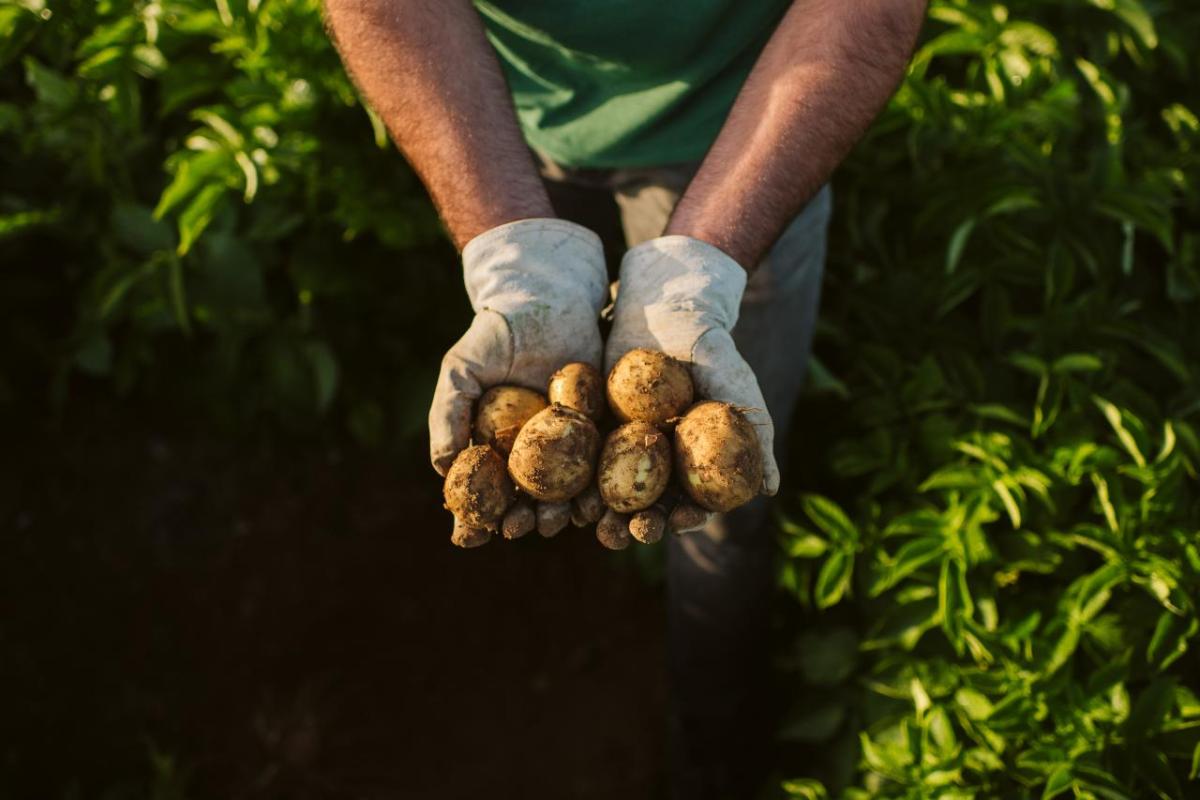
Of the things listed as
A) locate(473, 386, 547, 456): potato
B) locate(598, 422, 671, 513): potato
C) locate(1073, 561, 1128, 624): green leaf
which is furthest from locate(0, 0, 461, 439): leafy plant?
locate(1073, 561, 1128, 624): green leaf

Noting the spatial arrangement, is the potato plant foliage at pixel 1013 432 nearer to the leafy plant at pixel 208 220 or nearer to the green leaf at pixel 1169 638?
the green leaf at pixel 1169 638

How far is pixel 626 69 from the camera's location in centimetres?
167

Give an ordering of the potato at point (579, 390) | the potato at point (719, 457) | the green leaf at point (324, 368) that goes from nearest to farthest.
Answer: the potato at point (719, 457), the potato at point (579, 390), the green leaf at point (324, 368)

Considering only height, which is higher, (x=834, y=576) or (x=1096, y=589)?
(x=1096, y=589)

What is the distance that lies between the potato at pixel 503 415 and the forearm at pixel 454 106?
0.98 feet

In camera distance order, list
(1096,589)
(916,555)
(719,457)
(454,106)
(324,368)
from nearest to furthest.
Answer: (719,457), (454,106), (1096,589), (916,555), (324,368)

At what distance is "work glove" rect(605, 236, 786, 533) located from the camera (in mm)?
1478

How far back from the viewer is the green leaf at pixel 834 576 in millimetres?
2035

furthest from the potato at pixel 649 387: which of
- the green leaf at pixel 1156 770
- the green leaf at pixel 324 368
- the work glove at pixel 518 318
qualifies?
the green leaf at pixel 324 368

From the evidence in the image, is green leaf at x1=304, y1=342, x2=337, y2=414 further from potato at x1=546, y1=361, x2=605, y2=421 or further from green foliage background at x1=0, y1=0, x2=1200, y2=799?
potato at x1=546, y1=361, x2=605, y2=421

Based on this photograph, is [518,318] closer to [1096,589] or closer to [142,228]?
[1096,589]

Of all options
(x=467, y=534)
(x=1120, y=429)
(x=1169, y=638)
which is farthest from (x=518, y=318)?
(x=1169, y=638)

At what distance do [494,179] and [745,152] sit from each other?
431 mm

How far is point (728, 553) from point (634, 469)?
814 mm
